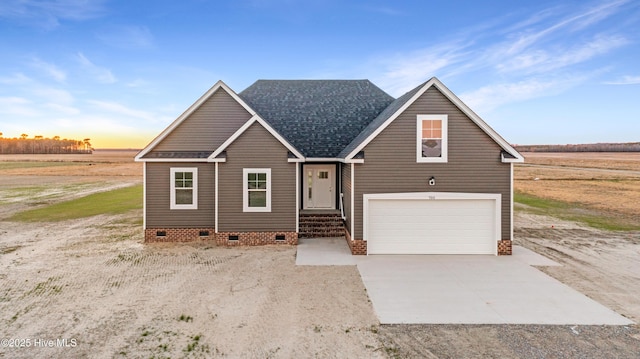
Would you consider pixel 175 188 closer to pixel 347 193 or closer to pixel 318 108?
pixel 347 193

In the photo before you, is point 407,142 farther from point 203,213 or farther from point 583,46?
point 583,46

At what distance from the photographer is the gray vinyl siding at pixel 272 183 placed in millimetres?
12836

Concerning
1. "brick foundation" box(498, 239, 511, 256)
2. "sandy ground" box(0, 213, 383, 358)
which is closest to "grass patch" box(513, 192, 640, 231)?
"brick foundation" box(498, 239, 511, 256)

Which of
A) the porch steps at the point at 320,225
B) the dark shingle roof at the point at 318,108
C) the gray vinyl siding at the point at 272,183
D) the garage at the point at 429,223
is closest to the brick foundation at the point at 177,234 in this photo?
the gray vinyl siding at the point at 272,183

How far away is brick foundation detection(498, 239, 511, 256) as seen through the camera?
38.2 ft

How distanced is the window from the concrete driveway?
2469 mm

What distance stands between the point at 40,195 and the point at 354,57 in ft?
93.8

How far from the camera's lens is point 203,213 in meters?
13.6

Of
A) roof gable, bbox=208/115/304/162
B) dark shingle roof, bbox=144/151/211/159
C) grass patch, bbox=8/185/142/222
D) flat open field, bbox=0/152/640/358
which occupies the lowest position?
flat open field, bbox=0/152/640/358

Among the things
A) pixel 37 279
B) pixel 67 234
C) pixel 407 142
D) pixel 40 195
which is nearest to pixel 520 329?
pixel 407 142

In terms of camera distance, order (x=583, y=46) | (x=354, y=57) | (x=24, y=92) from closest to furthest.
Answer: (x=583, y=46) → (x=354, y=57) → (x=24, y=92)

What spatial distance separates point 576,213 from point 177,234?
22403mm

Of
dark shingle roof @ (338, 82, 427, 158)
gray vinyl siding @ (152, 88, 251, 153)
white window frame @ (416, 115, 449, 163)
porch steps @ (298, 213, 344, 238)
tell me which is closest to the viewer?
white window frame @ (416, 115, 449, 163)

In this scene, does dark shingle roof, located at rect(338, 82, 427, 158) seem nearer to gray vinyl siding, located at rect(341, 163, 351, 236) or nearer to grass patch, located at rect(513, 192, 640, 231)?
gray vinyl siding, located at rect(341, 163, 351, 236)
